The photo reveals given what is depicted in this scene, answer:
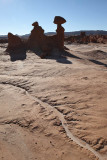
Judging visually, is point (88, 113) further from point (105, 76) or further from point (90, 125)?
point (105, 76)

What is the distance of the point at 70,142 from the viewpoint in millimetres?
2635

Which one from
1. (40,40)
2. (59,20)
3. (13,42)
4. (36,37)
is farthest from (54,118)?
(13,42)

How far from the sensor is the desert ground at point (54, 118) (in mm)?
2453

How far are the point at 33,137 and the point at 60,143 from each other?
0.50 m

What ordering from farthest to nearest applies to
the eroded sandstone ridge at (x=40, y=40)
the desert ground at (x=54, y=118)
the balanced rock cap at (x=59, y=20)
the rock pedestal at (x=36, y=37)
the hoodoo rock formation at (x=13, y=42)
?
the hoodoo rock formation at (x=13, y=42), the rock pedestal at (x=36, y=37), the eroded sandstone ridge at (x=40, y=40), the balanced rock cap at (x=59, y=20), the desert ground at (x=54, y=118)

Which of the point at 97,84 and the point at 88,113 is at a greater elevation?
the point at 97,84

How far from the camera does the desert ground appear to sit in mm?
2453

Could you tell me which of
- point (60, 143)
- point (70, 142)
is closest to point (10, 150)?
point (60, 143)

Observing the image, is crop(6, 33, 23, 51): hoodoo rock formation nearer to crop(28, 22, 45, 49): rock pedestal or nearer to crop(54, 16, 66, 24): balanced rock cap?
crop(28, 22, 45, 49): rock pedestal

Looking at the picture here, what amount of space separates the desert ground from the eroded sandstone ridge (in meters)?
6.62

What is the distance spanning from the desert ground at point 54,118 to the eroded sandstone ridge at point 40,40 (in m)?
6.62

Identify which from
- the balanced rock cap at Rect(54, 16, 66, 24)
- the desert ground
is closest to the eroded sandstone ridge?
the balanced rock cap at Rect(54, 16, 66, 24)

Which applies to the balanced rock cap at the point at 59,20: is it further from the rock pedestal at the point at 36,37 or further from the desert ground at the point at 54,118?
the desert ground at the point at 54,118

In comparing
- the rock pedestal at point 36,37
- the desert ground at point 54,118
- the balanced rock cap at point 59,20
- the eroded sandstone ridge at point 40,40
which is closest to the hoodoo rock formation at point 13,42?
the eroded sandstone ridge at point 40,40
